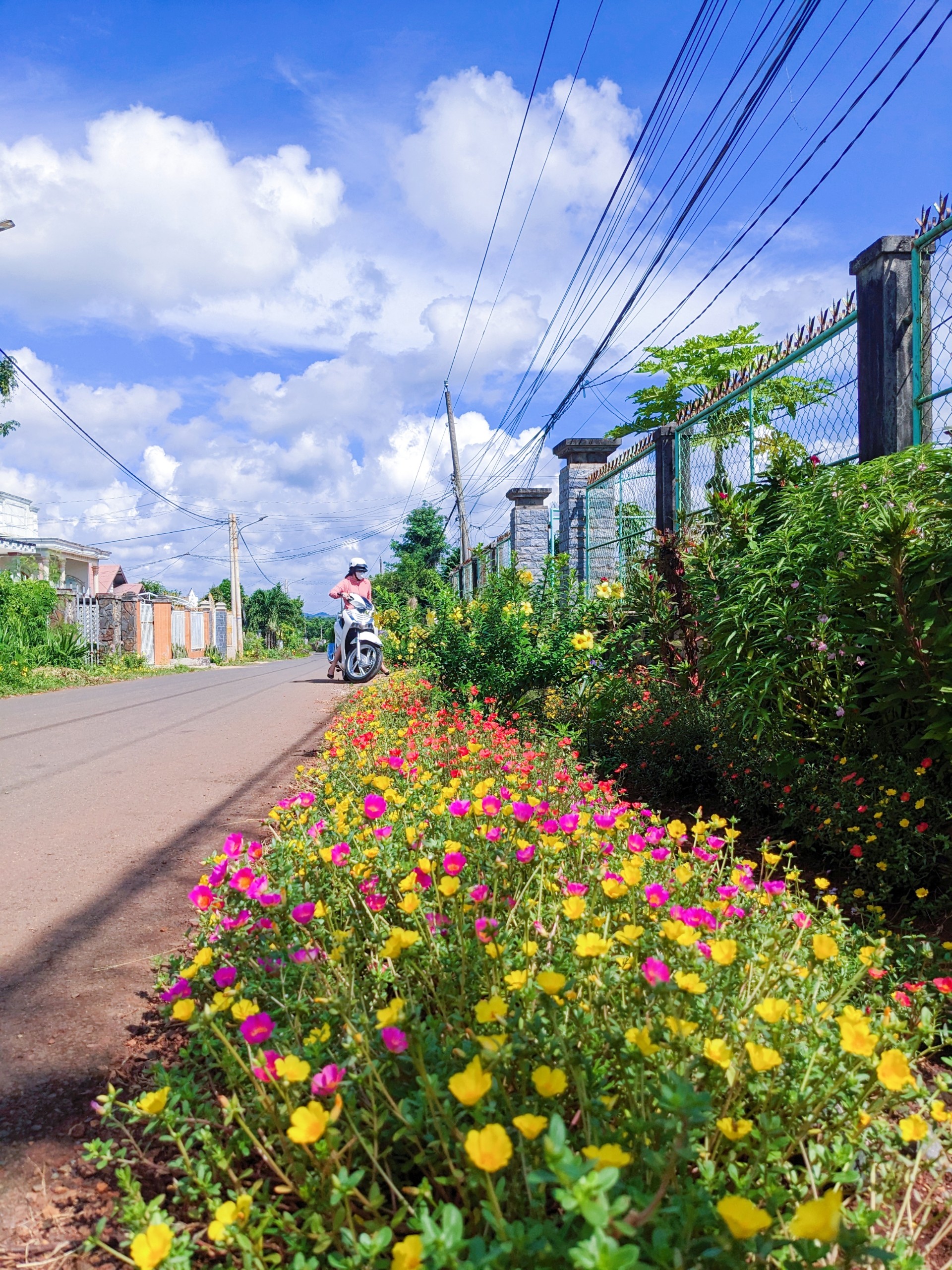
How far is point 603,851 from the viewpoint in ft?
8.06

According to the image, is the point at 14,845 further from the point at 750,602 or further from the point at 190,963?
the point at 750,602

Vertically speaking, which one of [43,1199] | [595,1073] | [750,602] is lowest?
[43,1199]

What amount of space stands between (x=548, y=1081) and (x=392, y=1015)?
30 cm

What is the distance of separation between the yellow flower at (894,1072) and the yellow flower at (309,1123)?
800 millimetres

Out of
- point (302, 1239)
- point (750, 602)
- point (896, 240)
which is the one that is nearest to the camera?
point (302, 1239)

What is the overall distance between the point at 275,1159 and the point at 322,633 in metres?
99.7

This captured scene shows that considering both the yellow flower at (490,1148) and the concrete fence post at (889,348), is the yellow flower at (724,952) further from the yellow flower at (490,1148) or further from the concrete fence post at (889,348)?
the concrete fence post at (889,348)

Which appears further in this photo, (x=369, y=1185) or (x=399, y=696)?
(x=399, y=696)

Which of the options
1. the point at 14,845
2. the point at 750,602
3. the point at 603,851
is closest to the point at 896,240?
the point at 750,602

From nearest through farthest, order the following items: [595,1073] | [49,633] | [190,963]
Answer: [595,1073], [190,963], [49,633]

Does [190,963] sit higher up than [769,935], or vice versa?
[769,935]

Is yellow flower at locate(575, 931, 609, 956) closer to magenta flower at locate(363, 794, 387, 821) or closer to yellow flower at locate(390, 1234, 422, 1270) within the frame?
yellow flower at locate(390, 1234, 422, 1270)

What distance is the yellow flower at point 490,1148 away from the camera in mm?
973

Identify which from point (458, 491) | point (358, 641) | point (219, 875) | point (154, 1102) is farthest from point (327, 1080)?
point (458, 491)
